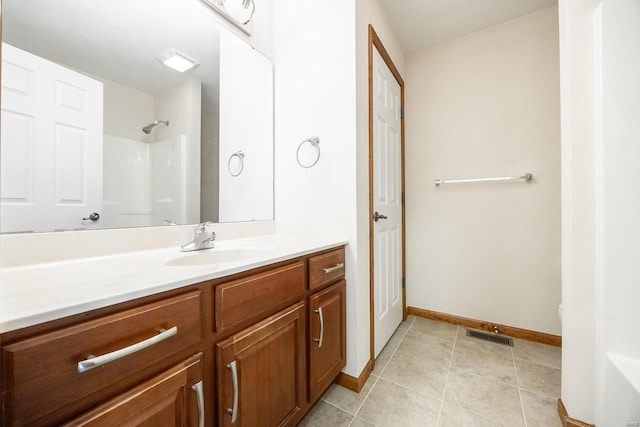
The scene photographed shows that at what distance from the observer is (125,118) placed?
997 millimetres

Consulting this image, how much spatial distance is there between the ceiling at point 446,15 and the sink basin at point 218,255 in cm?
186

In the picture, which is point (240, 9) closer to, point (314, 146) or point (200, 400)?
point (314, 146)

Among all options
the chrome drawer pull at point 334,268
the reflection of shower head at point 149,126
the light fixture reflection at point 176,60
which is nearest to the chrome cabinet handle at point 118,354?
the chrome drawer pull at point 334,268

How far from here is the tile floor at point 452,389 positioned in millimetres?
1147

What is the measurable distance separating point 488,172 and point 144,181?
2288 millimetres

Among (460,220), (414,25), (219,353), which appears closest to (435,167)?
(460,220)

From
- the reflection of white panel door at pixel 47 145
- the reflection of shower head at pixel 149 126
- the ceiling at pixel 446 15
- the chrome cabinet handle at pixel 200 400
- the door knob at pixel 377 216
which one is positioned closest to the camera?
the chrome cabinet handle at pixel 200 400

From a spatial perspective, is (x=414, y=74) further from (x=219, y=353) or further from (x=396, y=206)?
(x=219, y=353)

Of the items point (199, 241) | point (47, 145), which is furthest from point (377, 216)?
point (47, 145)

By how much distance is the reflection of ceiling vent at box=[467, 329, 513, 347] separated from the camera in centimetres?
179

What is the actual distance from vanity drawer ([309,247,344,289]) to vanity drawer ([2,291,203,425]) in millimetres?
535

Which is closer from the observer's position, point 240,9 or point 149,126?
point 149,126

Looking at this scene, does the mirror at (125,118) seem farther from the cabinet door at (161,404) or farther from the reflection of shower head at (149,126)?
the cabinet door at (161,404)

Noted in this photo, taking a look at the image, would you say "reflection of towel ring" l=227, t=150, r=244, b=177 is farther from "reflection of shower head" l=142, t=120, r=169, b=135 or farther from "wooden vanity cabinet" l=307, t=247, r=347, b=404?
"wooden vanity cabinet" l=307, t=247, r=347, b=404
